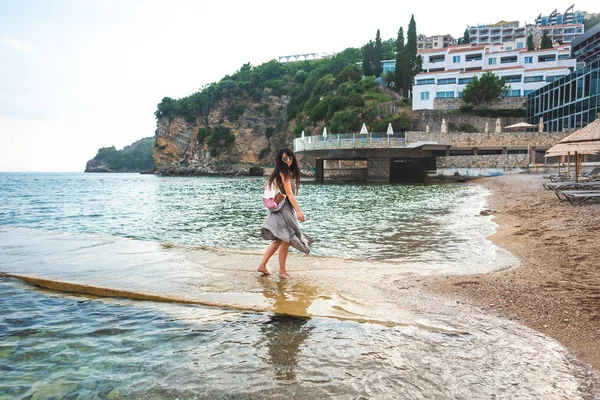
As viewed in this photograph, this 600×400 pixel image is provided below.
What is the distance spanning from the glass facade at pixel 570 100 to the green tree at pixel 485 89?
18.2 ft

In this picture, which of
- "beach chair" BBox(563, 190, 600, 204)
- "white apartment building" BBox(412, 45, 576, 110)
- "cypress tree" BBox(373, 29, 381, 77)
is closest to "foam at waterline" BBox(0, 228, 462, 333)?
"beach chair" BBox(563, 190, 600, 204)

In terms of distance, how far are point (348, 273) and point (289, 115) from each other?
9756cm

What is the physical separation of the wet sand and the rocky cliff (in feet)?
298

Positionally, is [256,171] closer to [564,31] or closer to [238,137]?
[238,137]

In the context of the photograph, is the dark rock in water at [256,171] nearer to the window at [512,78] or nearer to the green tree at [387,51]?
the green tree at [387,51]

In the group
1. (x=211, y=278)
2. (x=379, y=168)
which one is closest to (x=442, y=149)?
(x=379, y=168)

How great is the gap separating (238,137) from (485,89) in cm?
6395

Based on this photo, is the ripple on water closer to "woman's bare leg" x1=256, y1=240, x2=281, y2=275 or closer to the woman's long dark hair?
"woman's bare leg" x1=256, y1=240, x2=281, y2=275

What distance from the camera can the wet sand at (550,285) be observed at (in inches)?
174

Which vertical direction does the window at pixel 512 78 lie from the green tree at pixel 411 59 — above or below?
below

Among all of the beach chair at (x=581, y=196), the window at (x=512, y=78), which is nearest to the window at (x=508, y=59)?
the window at (x=512, y=78)

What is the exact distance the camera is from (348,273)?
7293mm

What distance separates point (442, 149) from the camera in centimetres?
5250

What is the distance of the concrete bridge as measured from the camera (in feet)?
164
